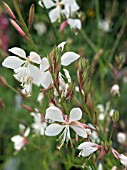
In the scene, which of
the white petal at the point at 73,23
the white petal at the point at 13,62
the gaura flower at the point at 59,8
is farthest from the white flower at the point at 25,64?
the white petal at the point at 73,23

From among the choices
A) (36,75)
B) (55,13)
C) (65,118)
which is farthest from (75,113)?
(55,13)

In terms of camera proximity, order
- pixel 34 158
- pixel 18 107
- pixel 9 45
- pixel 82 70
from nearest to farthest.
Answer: pixel 82 70 < pixel 34 158 < pixel 18 107 < pixel 9 45

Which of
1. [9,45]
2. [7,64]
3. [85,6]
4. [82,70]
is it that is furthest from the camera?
[9,45]

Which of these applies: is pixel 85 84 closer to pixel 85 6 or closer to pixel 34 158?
pixel 34 158

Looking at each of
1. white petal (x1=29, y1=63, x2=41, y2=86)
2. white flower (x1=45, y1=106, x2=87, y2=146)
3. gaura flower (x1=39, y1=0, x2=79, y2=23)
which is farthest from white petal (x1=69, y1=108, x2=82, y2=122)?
gaura flower (x1=39, y1=0, x2=79, y2=23)

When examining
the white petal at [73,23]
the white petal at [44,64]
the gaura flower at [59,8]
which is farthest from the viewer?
the white petal at [73,23]

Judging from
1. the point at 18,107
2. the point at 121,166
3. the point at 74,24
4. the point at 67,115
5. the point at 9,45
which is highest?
the point at 9,45

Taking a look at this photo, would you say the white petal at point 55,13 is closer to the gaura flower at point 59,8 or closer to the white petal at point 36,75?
the gaura flower at point 59,8

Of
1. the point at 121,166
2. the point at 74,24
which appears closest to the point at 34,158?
the point at 74,24
